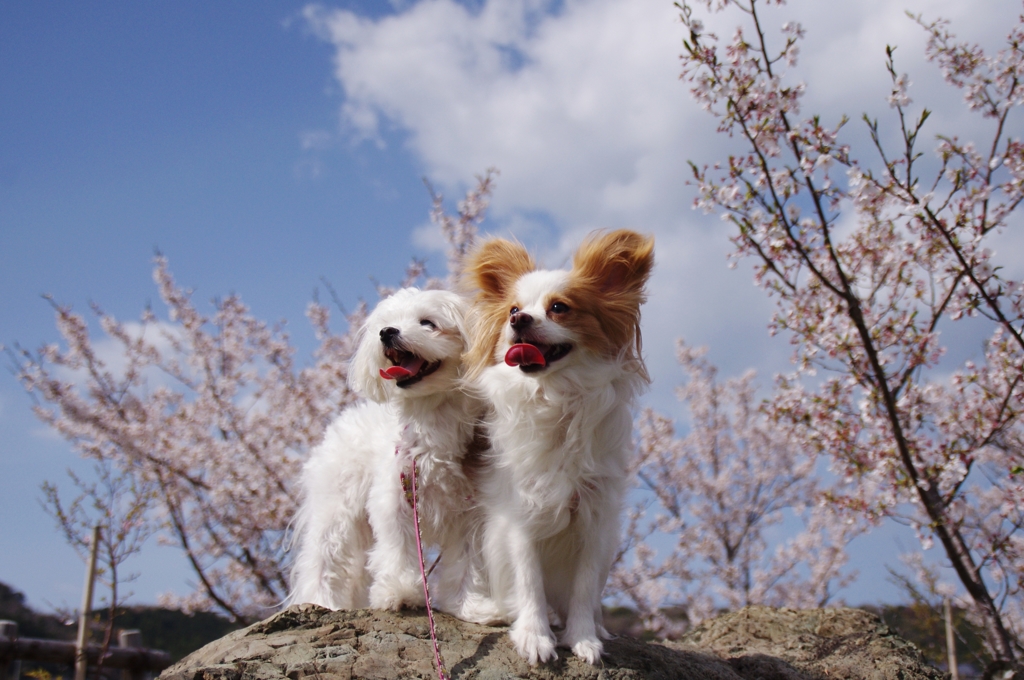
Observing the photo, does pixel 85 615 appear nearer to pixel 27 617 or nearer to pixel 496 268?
pixel 496 268

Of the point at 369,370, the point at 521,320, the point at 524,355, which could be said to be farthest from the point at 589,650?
the point at 369,370

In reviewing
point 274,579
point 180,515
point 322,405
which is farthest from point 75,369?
point 274,579

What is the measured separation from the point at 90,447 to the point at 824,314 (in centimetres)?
788

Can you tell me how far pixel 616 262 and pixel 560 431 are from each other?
2.50ft

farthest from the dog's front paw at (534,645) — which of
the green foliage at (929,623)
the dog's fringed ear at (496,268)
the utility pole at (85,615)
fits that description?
the green foliage at (929,623)

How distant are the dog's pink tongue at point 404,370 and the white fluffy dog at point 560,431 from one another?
25 centimetres

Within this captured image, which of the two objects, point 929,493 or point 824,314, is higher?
point 824,314

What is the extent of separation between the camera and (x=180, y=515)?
7324 millimetres

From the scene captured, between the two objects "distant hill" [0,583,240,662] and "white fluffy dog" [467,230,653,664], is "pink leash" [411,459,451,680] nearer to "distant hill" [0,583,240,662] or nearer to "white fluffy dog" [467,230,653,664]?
"white fluffy dog" [467,230,653,664]

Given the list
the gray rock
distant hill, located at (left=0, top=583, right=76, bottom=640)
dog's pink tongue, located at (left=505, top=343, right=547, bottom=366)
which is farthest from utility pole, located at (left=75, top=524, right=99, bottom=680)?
distant hill, located at (left=0, top=583, right=76, bottom=640)

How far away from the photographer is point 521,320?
264cm

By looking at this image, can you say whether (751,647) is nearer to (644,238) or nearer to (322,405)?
(644,238)

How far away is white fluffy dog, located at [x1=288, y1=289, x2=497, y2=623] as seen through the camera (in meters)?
3.00

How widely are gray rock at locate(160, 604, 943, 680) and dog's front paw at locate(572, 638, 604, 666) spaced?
30 millimetres
